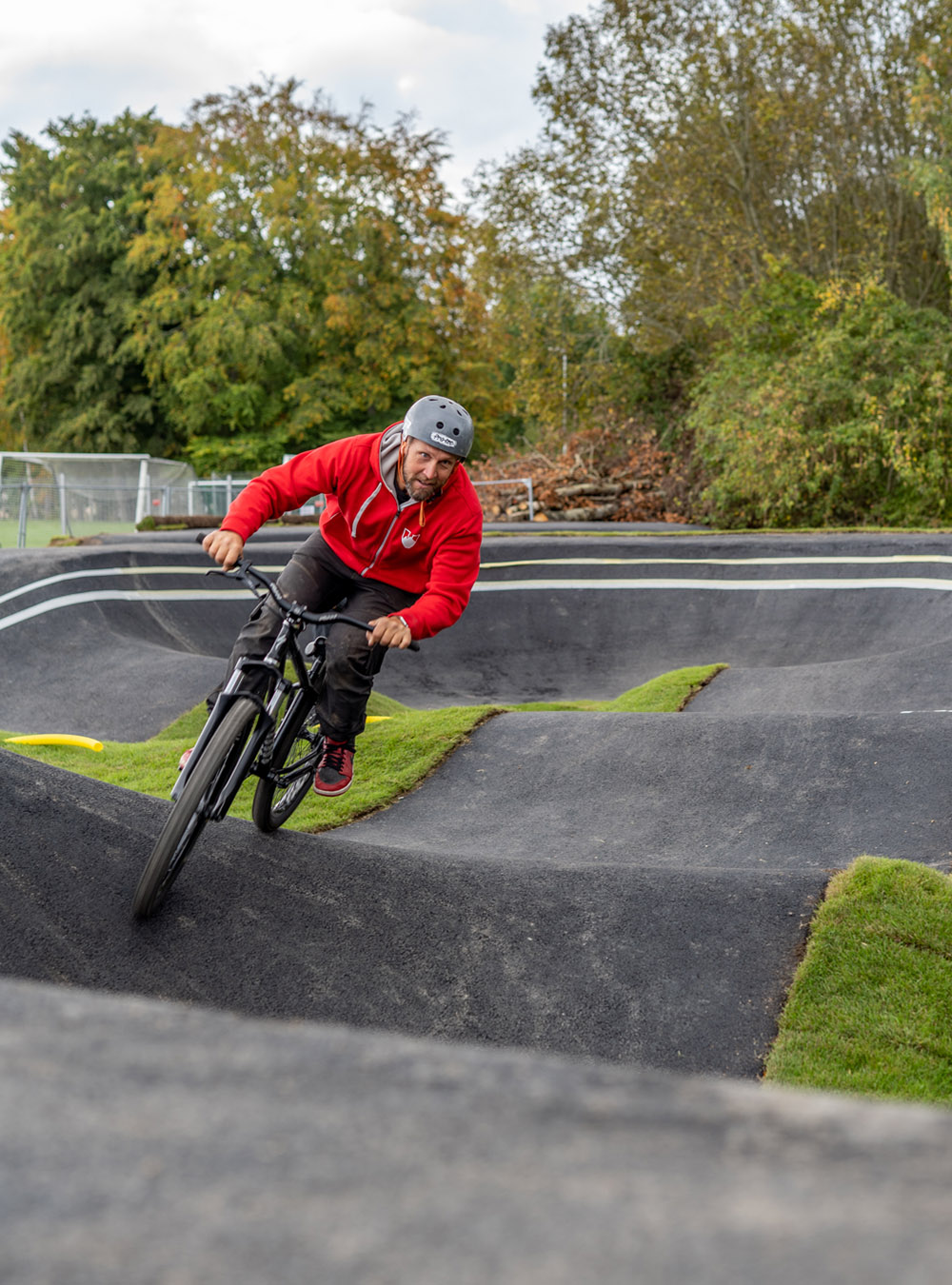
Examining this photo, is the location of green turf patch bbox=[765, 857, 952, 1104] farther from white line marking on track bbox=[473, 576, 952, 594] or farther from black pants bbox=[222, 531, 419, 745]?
white line marking on track bbox=[473, 576, 952, 594]

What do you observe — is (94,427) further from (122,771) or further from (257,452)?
(122,771)

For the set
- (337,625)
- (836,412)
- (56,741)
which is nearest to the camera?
(337,625)

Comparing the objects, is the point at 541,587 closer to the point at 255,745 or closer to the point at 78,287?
the point at 255,745

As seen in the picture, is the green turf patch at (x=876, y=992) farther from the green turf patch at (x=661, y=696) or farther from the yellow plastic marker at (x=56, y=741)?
the yellow plastic marker at (x=56, y=741)

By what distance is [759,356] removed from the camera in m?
18.9

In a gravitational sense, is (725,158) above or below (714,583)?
above

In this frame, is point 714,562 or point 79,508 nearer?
point 714,562

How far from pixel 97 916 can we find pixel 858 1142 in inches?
127

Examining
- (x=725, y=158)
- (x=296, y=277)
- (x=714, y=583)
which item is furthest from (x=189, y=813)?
(x=296, y=277)

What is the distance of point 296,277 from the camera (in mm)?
34625

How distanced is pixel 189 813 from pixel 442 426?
1.76 m

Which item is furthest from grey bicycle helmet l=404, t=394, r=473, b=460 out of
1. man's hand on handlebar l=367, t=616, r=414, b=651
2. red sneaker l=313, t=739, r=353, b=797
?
red sneaker l=313, t=739, r=353, b=797

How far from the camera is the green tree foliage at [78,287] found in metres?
36.4

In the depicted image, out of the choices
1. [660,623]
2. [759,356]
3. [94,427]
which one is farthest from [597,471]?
[94,427]
